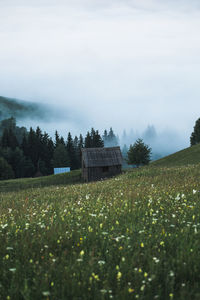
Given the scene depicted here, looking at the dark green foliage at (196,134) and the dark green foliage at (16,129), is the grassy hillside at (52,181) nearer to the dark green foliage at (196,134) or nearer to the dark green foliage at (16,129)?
the dark green foliage at (196,134)

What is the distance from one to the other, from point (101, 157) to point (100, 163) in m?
1.43

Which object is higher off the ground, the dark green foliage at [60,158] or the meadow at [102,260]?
the dark green foliage at [60,158]

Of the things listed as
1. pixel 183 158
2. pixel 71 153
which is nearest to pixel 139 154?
pixel 183 158

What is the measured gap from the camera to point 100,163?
54.3 m

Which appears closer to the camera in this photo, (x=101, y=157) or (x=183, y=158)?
(x=101, y=157)

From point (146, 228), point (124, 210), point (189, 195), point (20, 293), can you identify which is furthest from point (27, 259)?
point (189, 195)

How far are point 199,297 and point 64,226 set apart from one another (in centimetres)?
346

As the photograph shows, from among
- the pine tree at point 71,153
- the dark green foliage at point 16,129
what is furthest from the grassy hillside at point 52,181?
the dark green foliage at point 16,129

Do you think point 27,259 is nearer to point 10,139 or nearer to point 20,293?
point 20,293

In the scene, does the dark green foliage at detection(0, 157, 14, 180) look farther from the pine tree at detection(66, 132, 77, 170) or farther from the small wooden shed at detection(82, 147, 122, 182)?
the small wooden shed at detection(82, 147, 122, 182)

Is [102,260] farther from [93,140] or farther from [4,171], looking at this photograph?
[93,140]

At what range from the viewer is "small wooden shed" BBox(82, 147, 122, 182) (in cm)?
5372

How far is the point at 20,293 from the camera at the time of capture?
4102 millimetres

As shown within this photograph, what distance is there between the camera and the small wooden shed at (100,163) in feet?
176
